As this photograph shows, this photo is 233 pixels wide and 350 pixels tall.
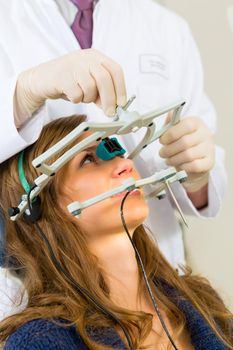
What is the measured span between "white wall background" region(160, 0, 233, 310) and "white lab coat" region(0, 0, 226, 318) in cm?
30

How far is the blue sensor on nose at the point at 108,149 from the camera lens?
35.7 inches

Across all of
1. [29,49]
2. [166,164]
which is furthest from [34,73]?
[166,164]

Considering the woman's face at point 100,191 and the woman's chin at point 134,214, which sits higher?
the woman's face at point 100,191

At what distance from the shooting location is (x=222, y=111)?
158 centimetres

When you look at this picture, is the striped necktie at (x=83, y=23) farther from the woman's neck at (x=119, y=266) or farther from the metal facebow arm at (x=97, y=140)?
the woman's neck at (x=119, y=266)

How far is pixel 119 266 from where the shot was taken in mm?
951

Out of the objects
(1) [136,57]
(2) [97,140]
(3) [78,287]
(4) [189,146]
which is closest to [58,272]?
(3) [78,287]

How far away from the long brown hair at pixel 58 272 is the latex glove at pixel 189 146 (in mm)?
235

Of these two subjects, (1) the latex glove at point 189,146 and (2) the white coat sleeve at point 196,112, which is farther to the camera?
(2) the white coat sleeve at point 196,112

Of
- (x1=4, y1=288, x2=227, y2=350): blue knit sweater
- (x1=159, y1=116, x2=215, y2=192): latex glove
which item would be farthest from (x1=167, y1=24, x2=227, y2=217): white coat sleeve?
(x1=4, y1=288, x2=227, y2=350): blue knit sweater

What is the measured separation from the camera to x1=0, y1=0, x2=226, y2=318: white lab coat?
3.47ft

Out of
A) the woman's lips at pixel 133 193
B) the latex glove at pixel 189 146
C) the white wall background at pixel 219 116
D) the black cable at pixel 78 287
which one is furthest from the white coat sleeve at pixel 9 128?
the white wall background at pixel 219 116

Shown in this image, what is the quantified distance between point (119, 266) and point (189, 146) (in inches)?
13.3

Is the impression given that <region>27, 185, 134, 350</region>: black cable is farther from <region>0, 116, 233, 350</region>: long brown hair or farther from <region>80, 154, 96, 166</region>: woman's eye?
<region>80, 154, 96, 166</region>: woman's eye
